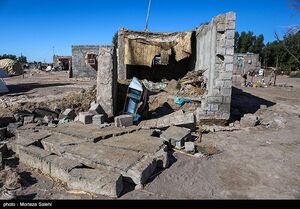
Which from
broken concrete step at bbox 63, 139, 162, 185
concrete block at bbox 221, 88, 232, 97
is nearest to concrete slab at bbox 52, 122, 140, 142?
broken concrete step at bbox 63, 139, 162, 185

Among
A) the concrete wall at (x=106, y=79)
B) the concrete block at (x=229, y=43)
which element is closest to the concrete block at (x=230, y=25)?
the concrete block at (x=229, y=43)

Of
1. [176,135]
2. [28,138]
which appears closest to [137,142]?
[176,135]

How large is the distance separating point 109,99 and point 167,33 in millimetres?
7312

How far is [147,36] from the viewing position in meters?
13.3

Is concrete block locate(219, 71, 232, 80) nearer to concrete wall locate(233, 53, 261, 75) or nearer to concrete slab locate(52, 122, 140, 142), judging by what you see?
concrete slab locate(52, 122, 140, 142)

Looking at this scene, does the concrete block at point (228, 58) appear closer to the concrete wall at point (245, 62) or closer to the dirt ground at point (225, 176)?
the dirt ground at point (225, 176)

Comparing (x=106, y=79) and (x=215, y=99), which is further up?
(x=106, y=79)

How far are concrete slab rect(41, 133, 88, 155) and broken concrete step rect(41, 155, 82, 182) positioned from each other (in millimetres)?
417

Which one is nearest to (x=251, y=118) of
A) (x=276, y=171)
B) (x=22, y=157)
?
(x=276, y=171)

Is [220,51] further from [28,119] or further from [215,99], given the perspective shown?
[28,119]

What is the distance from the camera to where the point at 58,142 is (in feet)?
16.2

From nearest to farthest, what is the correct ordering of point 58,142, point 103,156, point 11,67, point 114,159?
point 114,159, point 103,156, point 58,142, point 11,67

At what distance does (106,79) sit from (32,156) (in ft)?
11.0

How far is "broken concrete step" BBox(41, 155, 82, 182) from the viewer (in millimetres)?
3916
